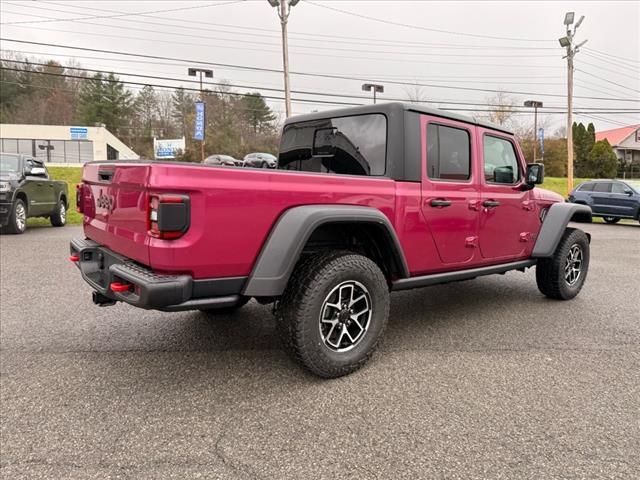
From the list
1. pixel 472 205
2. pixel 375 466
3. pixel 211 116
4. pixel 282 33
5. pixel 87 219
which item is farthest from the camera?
pixel 211 116

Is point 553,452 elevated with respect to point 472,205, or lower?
lower

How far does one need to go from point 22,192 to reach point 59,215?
6.60 ft

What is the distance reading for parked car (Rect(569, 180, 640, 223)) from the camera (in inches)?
611

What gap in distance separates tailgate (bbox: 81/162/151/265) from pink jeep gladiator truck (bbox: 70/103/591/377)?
0.01 m

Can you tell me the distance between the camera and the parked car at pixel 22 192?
9.40 meters

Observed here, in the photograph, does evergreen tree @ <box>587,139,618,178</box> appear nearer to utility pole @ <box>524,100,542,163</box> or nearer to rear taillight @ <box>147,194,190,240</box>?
utility pole @ <box>524,100,542,163</box>

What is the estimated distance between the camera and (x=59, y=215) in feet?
38.6

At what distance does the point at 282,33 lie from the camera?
2203cm

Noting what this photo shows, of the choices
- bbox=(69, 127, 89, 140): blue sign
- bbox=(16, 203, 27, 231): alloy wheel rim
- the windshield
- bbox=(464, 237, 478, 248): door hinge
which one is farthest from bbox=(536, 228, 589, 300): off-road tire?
bbox=(69, 127, 89, 140): blue sign

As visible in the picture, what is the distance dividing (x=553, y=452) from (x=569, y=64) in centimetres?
2493

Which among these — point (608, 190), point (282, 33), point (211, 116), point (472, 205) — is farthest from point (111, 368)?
point (211, 116)

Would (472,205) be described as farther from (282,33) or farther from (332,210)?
(282,33)

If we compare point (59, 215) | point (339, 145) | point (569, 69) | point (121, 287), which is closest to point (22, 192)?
point (59, 215)

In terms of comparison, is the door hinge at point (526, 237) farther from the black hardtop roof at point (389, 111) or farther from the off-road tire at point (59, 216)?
the off-road tire at point (59, 216)
